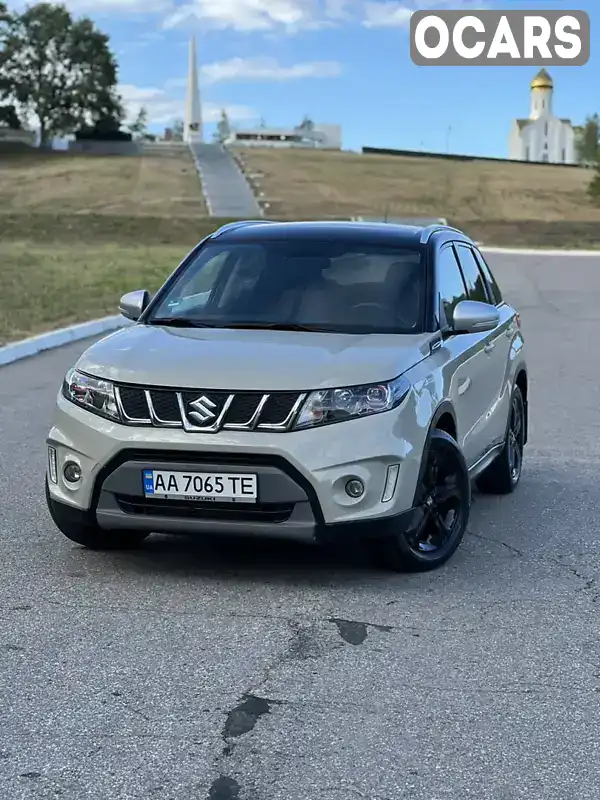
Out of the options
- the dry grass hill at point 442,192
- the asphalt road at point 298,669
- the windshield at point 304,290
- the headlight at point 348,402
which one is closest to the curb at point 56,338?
the asphalt road at point 298,669

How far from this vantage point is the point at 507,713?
13.0 ft

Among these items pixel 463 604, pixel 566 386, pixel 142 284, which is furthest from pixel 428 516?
pixel 142 284

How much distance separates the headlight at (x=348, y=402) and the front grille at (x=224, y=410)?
2.1 inches

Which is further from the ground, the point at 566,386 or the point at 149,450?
the point at 149,450

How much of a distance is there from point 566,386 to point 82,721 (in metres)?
9.56

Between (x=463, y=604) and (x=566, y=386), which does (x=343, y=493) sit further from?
(x=566, y=386)

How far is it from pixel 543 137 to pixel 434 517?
18524 cm

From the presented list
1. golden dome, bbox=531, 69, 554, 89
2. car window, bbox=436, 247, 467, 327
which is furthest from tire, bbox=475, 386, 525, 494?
golden dome, bbox=531, 69, 554, 89

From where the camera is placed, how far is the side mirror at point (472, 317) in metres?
6.00

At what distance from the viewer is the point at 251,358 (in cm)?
530

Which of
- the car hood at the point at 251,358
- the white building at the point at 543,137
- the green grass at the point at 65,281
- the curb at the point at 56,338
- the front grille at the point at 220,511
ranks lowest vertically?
the white building at the point at 543,137

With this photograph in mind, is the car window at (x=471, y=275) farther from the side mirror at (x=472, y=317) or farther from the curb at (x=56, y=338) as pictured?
the curb at (x=56, y=338)

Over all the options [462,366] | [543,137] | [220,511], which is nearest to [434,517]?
[462,366]

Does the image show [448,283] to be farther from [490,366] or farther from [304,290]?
[304,290]
